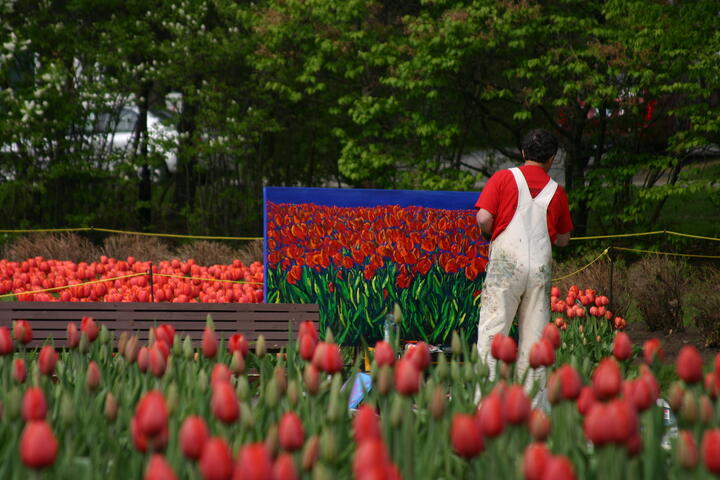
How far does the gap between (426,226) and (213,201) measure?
10.9 m

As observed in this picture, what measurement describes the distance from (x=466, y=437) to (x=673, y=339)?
293 inches

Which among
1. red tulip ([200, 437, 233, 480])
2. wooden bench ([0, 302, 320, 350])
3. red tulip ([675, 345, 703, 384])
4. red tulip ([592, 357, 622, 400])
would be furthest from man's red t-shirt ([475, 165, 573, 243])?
red tulip ([200, 437, 233, 480])

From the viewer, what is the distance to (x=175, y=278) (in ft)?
31.0

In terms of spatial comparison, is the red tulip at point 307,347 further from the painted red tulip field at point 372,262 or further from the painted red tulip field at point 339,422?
the painted red tulip field at point 372,262

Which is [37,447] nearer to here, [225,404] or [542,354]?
[225,404]

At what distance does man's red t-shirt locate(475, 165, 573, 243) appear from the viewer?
203 inches

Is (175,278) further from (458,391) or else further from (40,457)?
(40,457)

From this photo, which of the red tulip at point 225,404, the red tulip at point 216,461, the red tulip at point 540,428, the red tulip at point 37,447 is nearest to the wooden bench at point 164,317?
the red tulip at point 225,404

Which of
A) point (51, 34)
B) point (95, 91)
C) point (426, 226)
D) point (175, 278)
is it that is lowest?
point (175, 278)

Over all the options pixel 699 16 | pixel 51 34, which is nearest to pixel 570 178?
pixel 699 16

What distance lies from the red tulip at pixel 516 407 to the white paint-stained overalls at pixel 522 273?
261cm

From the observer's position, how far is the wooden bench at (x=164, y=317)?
5.77 meters

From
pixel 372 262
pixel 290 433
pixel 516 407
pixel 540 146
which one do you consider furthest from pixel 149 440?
pixel 372 262

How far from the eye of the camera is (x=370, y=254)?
7.13 m
